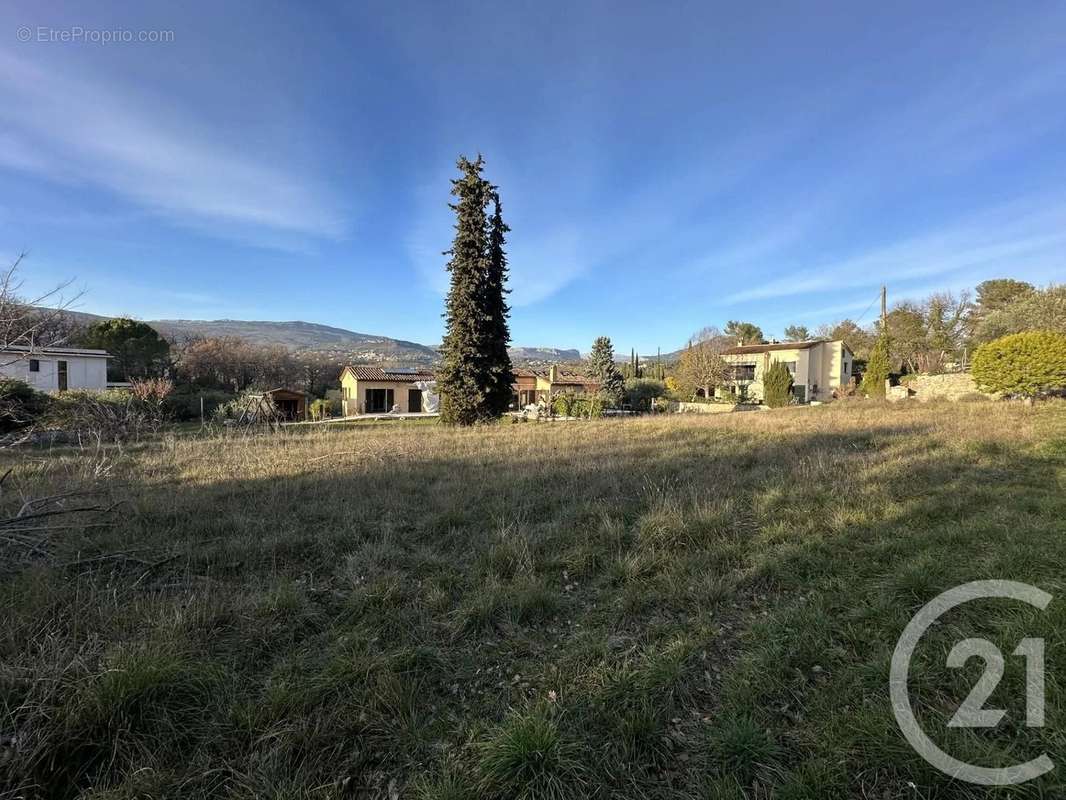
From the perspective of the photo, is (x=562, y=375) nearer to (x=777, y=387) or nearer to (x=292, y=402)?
(x=777, y=387)

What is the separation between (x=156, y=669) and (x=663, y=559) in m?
3.48

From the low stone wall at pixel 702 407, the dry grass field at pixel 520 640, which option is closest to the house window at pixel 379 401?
the low stone wall at pixel 702 407

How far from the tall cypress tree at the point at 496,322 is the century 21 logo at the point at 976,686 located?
17.1 meters

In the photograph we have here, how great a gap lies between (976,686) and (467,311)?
18047 mm

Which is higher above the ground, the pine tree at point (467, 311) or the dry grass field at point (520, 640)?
the pine tree at point (467, 311)

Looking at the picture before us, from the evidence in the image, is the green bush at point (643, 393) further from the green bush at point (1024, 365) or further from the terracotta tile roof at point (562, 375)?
the green bush at point (1024, 365)

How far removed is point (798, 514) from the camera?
471cm

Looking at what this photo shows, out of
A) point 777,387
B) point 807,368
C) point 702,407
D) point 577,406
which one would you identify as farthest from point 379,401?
point 807,368

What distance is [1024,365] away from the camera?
15508mm

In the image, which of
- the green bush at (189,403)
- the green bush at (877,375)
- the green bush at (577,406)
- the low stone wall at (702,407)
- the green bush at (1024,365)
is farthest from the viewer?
the low stone wall at (702,407)

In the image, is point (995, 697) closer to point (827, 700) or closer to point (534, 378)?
point (827, 700)

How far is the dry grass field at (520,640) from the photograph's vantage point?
1816 mm

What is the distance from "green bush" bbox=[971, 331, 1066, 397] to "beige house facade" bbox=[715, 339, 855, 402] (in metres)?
18.1

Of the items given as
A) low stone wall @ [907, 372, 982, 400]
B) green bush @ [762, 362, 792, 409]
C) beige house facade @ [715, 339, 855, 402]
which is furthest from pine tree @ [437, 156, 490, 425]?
beige house facade @ [715, 339, 855, 402]
